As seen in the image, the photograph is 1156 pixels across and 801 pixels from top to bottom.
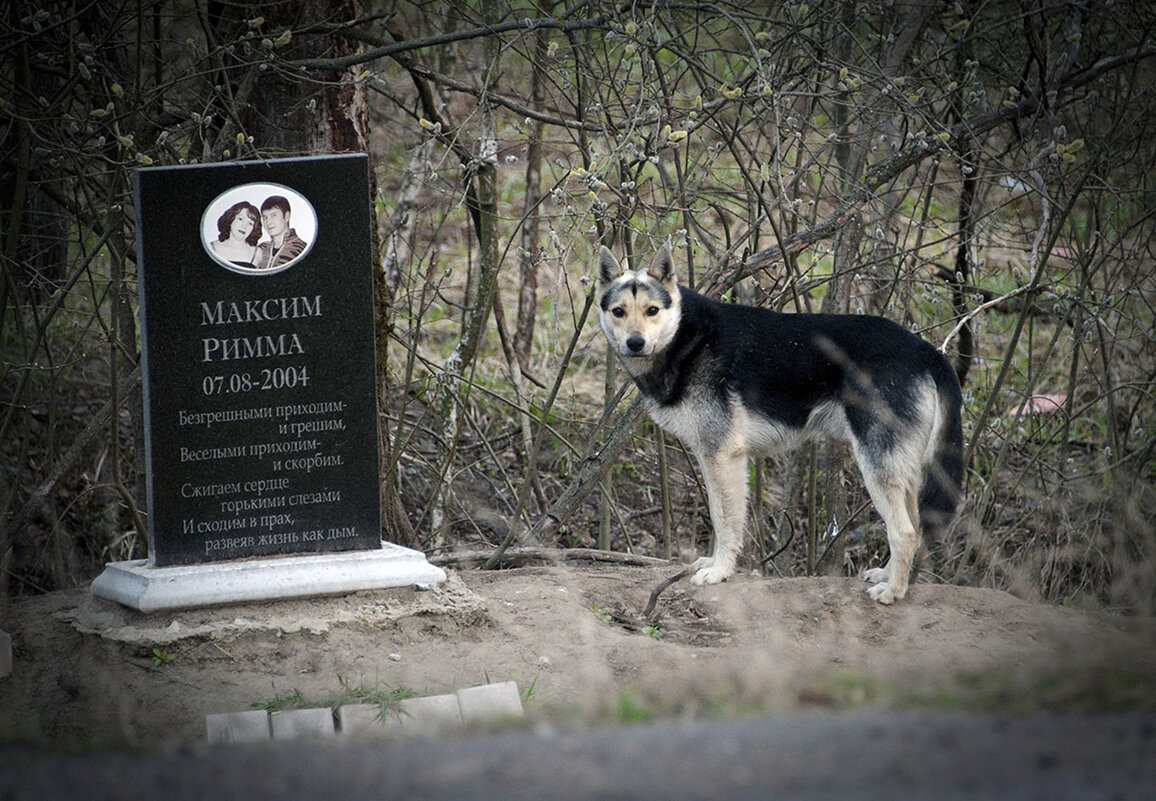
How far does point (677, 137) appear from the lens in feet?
19.2

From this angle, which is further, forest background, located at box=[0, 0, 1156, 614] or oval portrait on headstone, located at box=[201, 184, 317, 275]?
forest background, located at box=[0, 0, 1156, 614]

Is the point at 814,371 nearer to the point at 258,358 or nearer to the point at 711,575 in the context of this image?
the point at 711,575

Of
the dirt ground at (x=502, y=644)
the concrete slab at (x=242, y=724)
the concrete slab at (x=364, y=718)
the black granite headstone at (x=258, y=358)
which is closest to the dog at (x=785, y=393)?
the dirt ground at (x=502, y=644)

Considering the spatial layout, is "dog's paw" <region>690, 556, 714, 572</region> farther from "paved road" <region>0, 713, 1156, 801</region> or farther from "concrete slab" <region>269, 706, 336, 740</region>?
"paved road" <region>0, 713, 1156, 801</region>

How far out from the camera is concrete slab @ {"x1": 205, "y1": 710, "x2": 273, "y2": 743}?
427cm

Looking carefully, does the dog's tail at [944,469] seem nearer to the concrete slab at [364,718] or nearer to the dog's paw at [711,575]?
the dog's paw at [711,575]

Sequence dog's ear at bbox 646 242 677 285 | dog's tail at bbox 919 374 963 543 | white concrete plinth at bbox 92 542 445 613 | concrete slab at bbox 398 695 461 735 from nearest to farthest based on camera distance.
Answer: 1. concrete slab at bbox 398 695 461 735
2. white concrete plinth at bbox 92 542 445 613
3. dog's tail at bbox 919 374 963 543
4. dog's ear at bbox 646 242 677 285

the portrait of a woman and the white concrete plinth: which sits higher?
the portrait of a woman

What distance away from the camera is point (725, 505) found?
6.32 metres

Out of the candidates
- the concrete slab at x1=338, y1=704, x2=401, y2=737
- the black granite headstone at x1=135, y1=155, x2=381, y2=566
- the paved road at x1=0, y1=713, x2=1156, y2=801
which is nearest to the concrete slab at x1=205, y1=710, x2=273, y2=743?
the concrete slab at x1=338, y1=704, x2=401, y2=737

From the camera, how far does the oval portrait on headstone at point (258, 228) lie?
5.78 m

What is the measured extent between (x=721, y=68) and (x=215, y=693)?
8.31 metres

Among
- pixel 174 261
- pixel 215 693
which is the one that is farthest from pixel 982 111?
pixel 215 693

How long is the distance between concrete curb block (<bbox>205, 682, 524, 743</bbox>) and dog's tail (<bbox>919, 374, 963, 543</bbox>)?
2.49 m
